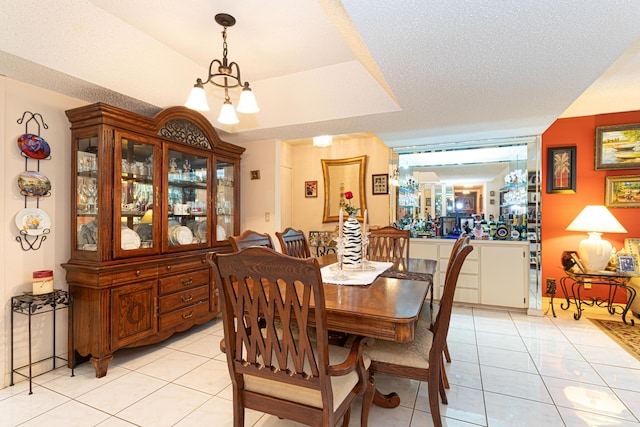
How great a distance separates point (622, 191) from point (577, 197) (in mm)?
457

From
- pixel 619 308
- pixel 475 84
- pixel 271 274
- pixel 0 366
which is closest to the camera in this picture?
pixel 271 274

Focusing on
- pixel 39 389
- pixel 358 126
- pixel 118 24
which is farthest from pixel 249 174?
pixel 39 389

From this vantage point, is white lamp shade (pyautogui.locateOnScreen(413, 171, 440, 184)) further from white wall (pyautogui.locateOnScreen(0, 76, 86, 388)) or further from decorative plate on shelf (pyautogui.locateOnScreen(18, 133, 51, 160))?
decorative plate on shelf (pyautogui.locateOnScreen(18, 133, 51, 160))

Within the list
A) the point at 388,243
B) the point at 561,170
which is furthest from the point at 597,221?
the point at 388,243

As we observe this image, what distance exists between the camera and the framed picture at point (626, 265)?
3299 mm

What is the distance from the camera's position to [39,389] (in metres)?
2.08

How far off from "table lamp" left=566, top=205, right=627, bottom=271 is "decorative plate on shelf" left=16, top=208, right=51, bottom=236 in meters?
5.39

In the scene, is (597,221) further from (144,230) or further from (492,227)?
(144,230)

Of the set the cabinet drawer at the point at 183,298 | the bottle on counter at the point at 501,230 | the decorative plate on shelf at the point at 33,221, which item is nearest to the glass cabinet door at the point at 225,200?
the cabinet drawer at the point at 183,298

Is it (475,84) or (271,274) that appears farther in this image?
(475,84)

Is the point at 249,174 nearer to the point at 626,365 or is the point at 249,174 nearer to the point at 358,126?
the point at 358,126

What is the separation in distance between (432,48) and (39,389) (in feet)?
11.4

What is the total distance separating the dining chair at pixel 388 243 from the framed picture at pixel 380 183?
139 centimetres

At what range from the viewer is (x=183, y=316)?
2846 millimetres
